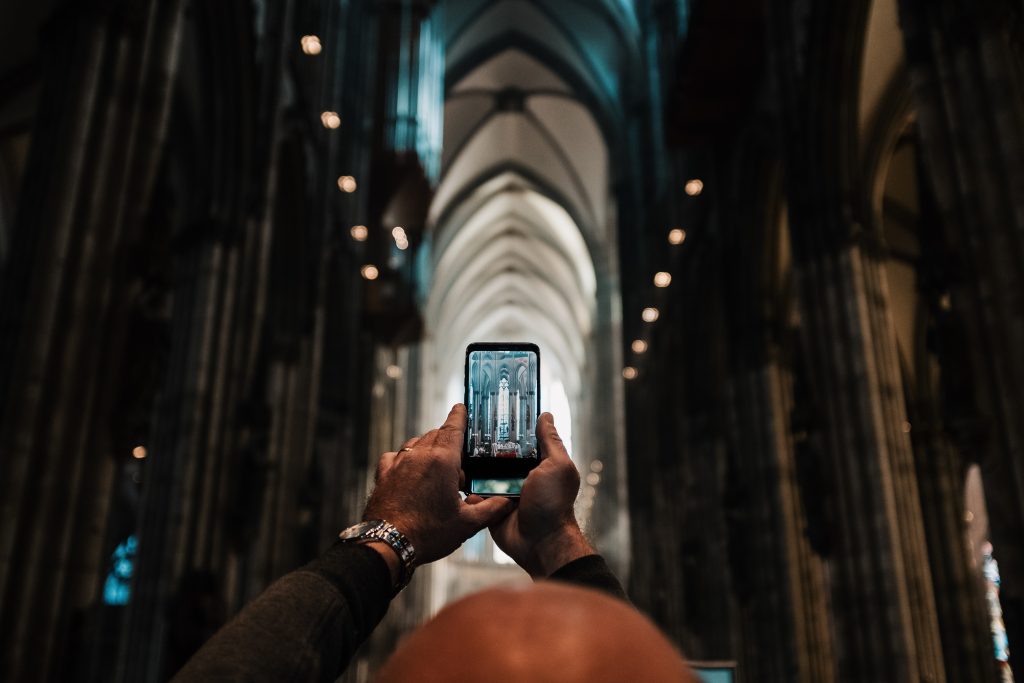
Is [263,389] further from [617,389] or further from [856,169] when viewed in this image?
[617,389]

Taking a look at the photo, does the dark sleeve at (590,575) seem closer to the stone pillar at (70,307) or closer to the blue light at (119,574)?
the stone pillar at (70,307)

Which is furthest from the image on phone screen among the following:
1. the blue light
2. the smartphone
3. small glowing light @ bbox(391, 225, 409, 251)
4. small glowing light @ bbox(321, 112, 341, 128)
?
the blue light

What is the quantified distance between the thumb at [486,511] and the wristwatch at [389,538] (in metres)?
0.14

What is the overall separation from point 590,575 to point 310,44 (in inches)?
532

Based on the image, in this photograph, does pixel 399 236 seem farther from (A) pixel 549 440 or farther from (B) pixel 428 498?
(B) pixel 428 498

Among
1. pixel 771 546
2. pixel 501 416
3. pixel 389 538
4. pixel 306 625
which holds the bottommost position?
pixel 306 625

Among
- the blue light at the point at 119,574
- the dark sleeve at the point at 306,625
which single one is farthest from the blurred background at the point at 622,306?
the blue light at the point at 119,574

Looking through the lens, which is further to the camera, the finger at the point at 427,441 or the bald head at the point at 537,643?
the finger at the point at 427,441

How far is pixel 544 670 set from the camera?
2.12ft

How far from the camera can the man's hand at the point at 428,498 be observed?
143 cm

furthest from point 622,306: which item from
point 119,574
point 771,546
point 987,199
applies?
point 987,199

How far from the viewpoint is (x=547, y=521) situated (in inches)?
60.7

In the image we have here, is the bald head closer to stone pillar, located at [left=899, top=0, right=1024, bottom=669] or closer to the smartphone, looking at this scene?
the smartphone

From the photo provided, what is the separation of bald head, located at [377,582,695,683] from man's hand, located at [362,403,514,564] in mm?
700
